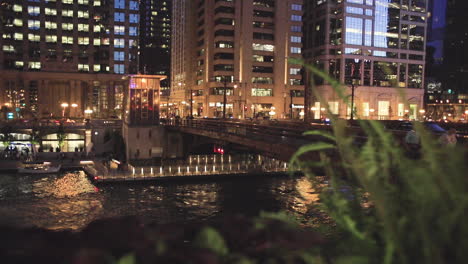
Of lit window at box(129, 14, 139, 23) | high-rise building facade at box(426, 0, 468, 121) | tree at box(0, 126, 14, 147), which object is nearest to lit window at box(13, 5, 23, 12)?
lit window at box(129, 14, 139, 23)

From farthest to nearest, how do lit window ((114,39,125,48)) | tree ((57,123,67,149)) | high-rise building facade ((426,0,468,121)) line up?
high-rise building facade ((426,0,468,121)) → lit window ((114,39,125,48)) → tree ((57,123,67,149))

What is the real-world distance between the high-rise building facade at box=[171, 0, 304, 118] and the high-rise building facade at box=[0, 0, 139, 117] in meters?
20.8

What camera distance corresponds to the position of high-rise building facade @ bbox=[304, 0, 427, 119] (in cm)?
11356

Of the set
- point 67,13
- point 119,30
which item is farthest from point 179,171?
point 67,13

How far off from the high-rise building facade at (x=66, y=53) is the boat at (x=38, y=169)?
54.2 metres

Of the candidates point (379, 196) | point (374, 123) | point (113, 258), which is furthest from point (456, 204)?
point (113, 258)

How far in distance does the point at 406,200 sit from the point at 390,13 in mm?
127530

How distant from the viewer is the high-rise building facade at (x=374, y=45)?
11356 cm

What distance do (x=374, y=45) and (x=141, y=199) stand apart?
96208mm

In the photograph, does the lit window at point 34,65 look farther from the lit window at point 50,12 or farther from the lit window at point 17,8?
the lit window at point 17,8

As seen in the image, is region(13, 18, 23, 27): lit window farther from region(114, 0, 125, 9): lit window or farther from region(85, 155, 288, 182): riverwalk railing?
region(85, 155, 288, 182): riverwalk railing

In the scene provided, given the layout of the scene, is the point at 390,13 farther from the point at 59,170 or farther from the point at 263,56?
the point at 59,170

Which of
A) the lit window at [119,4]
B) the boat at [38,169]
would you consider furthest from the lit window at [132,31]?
the boat at [38,169]

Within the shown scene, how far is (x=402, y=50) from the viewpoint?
11838cm
